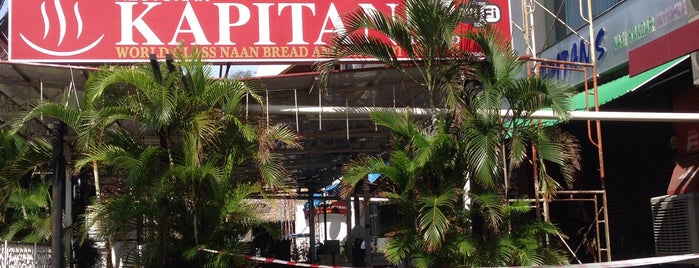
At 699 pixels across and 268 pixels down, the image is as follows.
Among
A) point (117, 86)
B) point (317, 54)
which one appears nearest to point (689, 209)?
point (317, 54)

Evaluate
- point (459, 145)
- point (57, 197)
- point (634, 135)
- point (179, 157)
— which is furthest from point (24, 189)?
point (634, 135)

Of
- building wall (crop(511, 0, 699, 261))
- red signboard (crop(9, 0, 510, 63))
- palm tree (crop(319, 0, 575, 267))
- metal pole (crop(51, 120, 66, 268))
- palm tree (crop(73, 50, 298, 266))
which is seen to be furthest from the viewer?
building wall (crop(511, 0, 699, 261))

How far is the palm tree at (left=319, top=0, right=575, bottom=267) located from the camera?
34.3 ft

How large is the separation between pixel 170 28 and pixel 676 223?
812cm

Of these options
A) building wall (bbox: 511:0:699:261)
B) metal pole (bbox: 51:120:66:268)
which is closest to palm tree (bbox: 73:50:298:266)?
metal pole (bbox: 51:120:66:268)

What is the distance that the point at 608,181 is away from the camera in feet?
53.2

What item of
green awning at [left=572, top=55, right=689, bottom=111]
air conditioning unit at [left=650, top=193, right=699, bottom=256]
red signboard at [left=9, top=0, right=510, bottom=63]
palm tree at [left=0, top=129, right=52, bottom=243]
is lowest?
air conditioning unit at [left=650, top=193, right=699, bottom=256]

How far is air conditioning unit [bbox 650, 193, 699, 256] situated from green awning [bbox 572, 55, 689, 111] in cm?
180

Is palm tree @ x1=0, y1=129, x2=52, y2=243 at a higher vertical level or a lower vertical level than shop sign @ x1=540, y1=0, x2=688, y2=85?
lower

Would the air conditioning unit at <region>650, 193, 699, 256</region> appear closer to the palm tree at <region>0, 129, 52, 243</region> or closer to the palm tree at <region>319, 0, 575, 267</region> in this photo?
the palm tree at <region>319, 0, 575, 267</region>

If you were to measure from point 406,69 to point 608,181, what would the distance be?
Result: 628 centimetres

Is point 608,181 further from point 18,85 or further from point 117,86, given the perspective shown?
point 18,85

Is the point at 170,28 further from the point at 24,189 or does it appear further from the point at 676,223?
the point at 676,223

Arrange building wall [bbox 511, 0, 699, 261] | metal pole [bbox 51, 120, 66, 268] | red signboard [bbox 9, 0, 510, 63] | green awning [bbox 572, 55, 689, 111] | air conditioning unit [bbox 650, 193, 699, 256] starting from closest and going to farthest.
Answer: metal pole [bbox 51, 120, 66, 268] → air conditioning unit [bbox 650, 193, 699, 256] → green awning [bbox 572, 55, 689, 111] → red signboard [bbox 9, 0, 510, 63] → building wall [bbox 511, 0, 699, 261]
